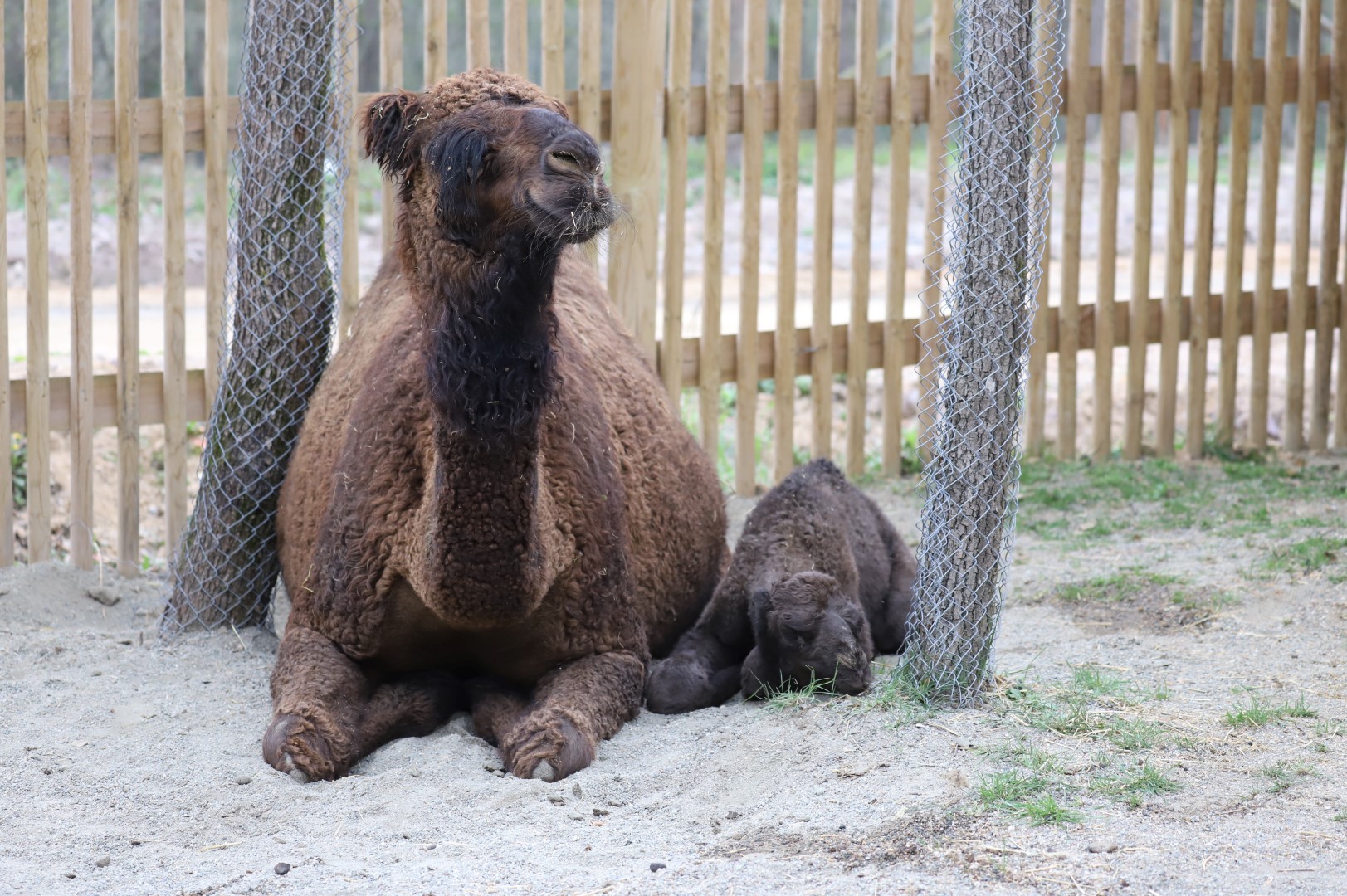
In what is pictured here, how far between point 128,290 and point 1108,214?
5470mm

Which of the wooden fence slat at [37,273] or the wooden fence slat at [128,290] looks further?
the wooden fence slat at [128,290]

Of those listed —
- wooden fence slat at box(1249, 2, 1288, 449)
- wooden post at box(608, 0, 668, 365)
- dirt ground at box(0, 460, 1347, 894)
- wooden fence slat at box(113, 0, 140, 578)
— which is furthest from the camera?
wooden fence slat at box(1249, 2, 1288, 449)

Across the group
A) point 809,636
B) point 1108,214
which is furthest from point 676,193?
point 809,636

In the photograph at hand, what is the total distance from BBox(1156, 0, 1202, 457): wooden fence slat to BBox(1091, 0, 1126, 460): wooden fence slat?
1.11ft

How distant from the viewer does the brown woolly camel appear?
4262 millimetres

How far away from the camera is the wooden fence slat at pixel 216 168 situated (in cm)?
675

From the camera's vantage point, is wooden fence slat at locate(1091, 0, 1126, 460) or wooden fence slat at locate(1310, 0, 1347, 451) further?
wooden fence slat at locate(1310, 0, 1347, 451)

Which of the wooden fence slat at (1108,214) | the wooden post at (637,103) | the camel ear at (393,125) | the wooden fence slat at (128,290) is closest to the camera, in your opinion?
the camel ear at (393,125)

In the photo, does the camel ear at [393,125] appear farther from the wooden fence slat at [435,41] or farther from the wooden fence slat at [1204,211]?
the wooden fence slat at [1204,211]

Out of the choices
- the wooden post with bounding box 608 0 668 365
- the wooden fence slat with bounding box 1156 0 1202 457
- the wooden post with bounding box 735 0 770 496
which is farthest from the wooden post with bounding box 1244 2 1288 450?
the wooden post with bounding box 608 0 668 365

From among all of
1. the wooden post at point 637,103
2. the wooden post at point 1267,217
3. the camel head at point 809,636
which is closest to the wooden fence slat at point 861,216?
the wooden post at point 637,103

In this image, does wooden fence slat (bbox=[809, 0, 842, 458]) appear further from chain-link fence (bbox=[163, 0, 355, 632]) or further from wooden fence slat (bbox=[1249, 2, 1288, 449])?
chain-link fence (bbox=[163, 0, 355, 632])

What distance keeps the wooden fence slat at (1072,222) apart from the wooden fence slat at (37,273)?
5.38m

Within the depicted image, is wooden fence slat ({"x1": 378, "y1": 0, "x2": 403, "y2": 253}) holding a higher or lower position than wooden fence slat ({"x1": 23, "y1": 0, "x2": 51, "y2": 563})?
higher
